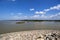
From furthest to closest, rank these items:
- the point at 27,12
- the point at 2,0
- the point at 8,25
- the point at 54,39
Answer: the point at 8,25, the point at 27,12, the point at 2,0, the point at 54,39

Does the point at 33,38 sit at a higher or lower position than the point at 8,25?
lower

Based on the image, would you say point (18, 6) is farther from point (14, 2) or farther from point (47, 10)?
point (47, 10)

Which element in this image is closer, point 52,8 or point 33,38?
point 33,38

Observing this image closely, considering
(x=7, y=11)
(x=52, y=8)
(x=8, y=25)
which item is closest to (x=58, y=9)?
(x=52, y=8)

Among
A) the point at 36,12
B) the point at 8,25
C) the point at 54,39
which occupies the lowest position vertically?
the point at 54,39

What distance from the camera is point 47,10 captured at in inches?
94.7

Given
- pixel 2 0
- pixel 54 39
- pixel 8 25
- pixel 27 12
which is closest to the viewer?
pixel 54 39

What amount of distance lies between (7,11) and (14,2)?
24cm

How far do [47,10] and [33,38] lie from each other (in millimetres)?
832

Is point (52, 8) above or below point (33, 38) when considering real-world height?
above

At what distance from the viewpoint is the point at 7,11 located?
2.23 m

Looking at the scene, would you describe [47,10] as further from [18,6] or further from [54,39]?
[54,39]

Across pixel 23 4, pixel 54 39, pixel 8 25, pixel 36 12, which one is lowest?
pixel 54 39

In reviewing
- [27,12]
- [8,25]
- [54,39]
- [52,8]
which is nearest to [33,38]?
[54,39]
